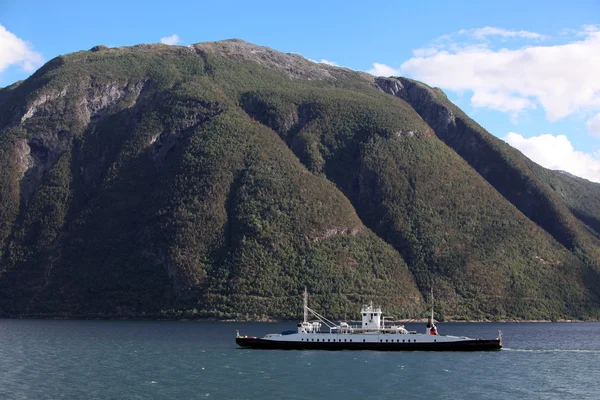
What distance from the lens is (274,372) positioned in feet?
387

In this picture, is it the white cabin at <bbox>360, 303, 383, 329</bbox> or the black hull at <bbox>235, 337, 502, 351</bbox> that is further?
the white cabin at <bbox>360, 303, 383, 329</bbox>

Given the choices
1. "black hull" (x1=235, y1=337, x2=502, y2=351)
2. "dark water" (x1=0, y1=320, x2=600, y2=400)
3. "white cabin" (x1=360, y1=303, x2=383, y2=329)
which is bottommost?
"dark water" (x1=0, y1=320, x2=600, y2=400)

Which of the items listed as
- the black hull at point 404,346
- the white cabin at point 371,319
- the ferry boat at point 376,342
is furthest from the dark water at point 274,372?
the white cabin at point 371,319

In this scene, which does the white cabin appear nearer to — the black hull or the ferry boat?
the ferry boat

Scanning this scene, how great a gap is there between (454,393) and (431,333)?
1983 inches

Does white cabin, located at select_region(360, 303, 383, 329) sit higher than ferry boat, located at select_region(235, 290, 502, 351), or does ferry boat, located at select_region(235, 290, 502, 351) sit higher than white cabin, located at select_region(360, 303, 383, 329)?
white cabin, located at select_region(360, 303, 383, 329)

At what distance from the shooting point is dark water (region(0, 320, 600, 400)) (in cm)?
10156

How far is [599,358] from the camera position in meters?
142

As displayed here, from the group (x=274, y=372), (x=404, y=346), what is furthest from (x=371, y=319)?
(x=274, y=372)

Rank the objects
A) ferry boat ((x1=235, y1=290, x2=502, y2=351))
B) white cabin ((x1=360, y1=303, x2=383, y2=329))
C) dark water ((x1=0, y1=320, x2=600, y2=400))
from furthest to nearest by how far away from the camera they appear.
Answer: white cabin ((x1=360, y1=303, x2=383, y2=329))
ferry boat ((x1=235, y1=290, x2=502, y2=351))
dark water ((x1=0, y1=320, x2=600, y2=400))

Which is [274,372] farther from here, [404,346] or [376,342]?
[404,346]

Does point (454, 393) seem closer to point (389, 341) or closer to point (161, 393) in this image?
point (161, 393)

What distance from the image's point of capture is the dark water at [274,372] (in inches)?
3999

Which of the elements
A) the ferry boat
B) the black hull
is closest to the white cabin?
the ferry boat
